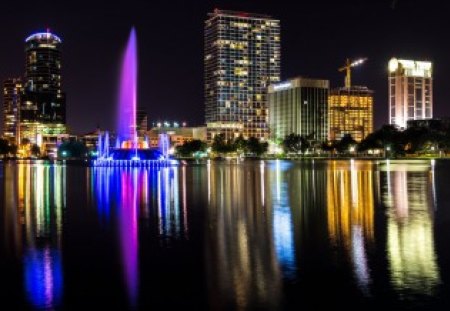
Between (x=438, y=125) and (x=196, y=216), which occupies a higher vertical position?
(x=438, y=125)

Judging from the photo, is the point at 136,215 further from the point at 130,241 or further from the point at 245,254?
the point at 245,254

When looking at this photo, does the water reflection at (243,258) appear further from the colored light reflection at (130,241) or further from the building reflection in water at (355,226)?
the building reflection in water at (355,226)

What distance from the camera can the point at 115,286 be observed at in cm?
1280

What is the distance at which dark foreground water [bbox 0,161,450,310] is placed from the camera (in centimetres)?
1179

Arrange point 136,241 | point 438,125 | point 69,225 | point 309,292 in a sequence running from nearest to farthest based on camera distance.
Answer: point 309,292, point 136,241, point 69,225, point 438,125

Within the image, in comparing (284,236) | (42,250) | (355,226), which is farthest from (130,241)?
(355,226)

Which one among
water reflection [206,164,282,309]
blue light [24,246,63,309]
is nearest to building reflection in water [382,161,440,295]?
water reflection [206,164,282,309]

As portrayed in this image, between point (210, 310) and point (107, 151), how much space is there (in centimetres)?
13205

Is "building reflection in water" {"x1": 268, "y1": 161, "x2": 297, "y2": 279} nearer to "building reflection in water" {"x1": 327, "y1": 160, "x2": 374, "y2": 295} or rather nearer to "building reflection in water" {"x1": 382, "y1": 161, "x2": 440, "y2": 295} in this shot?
"building reflection in water" {"x1": 327, "y1": 160, "x2": 374, "y2": 295}

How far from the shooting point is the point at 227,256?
1589 centimetres

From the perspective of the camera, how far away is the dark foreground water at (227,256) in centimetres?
1179

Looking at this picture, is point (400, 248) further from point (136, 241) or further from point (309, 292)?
point (136, 241)

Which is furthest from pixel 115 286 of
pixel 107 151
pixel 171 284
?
pixel 107 151

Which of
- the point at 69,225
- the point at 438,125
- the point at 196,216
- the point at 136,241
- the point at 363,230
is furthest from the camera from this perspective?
the point at 438,125
